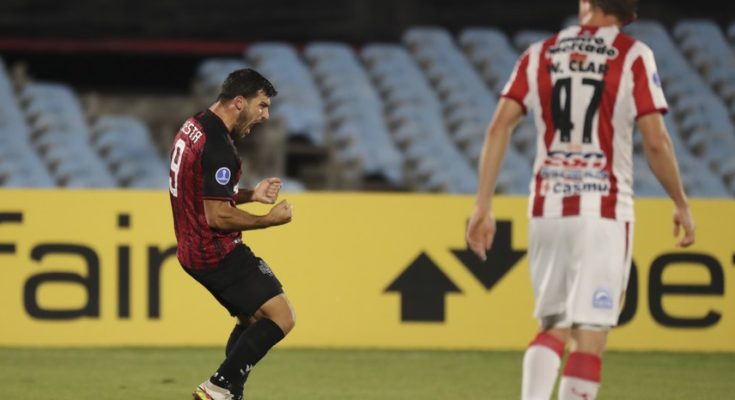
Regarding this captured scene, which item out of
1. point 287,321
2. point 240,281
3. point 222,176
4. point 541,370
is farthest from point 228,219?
point 541,370

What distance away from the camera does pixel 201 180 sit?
19.4ft

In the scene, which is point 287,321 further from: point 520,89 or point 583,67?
point 583,67

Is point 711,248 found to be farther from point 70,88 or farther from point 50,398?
point 70,88

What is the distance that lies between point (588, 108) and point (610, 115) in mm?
76

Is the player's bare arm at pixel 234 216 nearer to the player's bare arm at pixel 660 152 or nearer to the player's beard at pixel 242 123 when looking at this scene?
the player's beard at pixel 242 123

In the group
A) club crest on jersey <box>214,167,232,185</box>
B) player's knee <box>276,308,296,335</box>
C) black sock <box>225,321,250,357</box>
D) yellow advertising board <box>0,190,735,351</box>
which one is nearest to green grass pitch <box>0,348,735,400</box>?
yellow advertising board <box>0,190,735,351</box>

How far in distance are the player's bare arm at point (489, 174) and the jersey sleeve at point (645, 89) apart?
38cm

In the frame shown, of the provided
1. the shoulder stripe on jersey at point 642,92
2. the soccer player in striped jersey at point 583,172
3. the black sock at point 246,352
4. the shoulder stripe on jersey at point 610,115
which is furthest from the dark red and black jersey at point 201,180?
the shoulder stripe on jersey at point 642,92

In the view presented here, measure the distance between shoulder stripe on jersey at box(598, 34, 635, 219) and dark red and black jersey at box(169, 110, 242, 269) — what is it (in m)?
1.81

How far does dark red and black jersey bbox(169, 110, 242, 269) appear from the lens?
5.89 m

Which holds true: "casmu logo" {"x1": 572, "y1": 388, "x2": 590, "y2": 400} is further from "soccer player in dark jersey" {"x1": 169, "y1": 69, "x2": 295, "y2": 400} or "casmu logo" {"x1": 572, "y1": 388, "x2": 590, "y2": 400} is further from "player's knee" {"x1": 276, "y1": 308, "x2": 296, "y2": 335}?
"player's knee" {"x1": 276, "y1": 308, "x2": 296, "y2": 335}

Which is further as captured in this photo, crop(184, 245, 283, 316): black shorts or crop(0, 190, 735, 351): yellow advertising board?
crop(0, 190, 735, 351): yellow advertising board

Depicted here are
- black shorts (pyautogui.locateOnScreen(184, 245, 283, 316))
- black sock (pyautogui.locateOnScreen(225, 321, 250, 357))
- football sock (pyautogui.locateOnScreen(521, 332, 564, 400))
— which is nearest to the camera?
football sock (pyautogui.locateOnScreen(521, 332, 564, 400))

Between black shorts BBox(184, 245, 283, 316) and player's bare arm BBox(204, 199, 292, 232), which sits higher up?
player's bare arm BBox(204, 199, 292, 232)
